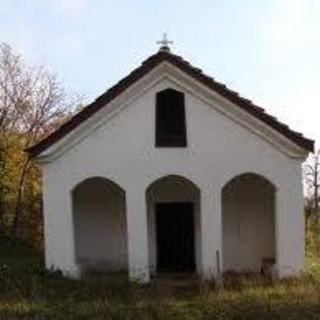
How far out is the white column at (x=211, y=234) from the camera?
23.4 meters

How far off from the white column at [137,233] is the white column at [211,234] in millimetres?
1442

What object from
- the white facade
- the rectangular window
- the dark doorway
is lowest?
the dark doorway

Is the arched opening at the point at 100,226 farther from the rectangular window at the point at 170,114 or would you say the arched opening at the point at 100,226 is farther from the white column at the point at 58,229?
the rectangular window at the point at 170,114

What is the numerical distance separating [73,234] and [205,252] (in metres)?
3.37

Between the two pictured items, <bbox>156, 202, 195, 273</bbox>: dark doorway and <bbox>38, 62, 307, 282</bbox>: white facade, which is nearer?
<bbox>38, 62, 307, 282</bbox>: white facade

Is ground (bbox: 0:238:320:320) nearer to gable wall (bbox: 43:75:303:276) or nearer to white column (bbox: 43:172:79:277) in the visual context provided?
white column (bbox: 43:172:79:277)

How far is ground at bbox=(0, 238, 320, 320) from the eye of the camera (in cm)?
1705

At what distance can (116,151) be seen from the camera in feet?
77.5

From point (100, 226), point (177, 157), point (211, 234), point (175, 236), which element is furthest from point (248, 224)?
point (100, 226)

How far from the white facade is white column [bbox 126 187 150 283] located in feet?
0.08

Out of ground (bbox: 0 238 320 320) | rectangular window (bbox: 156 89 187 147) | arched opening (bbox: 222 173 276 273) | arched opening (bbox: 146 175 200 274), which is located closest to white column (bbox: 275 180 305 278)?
ground (bbox: 0 238 320 320)

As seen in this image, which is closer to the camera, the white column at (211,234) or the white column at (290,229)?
the white column at (211,234)

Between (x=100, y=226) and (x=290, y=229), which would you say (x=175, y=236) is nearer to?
Answer: (x=100, y=226)

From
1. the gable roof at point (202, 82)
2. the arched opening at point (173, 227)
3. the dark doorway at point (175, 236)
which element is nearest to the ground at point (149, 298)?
the arched opening at point (173, 227)
